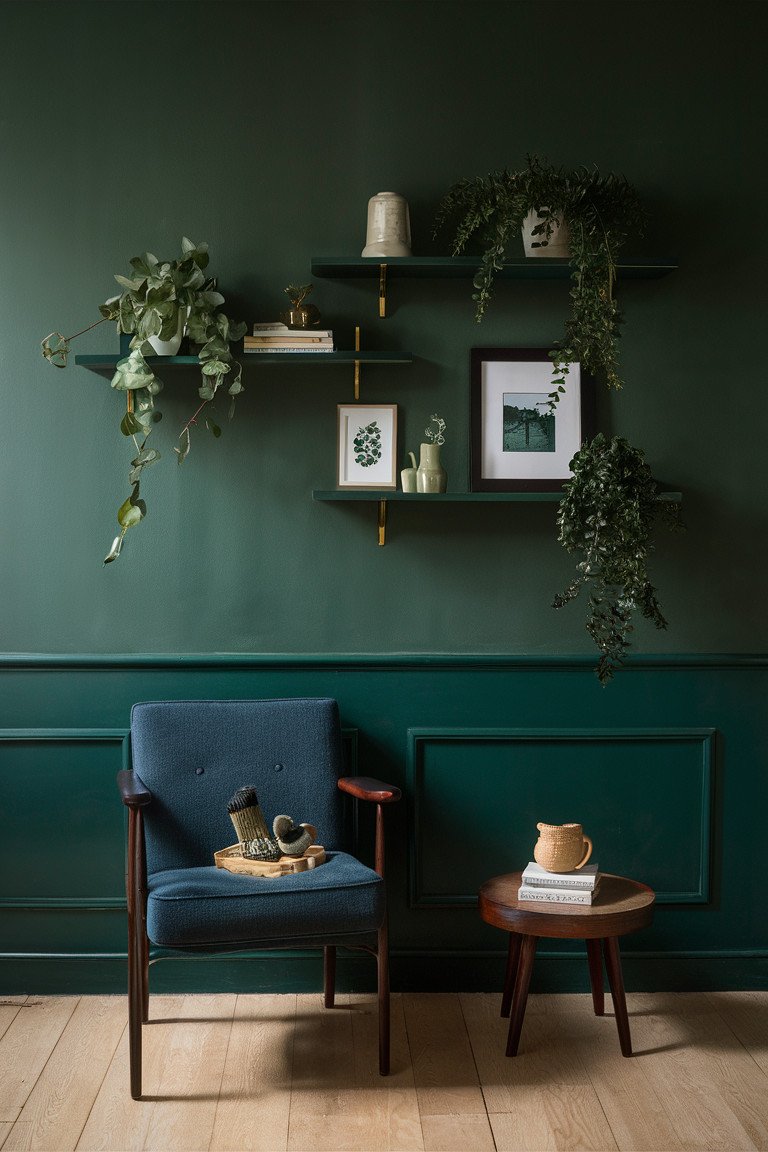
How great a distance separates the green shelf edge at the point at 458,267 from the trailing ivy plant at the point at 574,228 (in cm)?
5

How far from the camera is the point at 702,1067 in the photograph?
2.65 meters

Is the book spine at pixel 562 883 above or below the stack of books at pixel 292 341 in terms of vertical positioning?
below

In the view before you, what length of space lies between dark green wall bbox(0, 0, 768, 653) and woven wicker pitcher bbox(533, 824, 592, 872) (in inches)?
23.1

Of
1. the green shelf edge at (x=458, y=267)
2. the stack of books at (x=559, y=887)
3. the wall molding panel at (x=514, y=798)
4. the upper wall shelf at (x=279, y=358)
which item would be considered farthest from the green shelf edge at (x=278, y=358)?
the stack of books at (x=559, y=887)

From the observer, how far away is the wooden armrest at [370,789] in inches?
107

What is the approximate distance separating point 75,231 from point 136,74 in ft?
1.59

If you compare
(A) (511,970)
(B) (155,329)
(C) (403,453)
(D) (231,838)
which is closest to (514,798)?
(A) (511,970)

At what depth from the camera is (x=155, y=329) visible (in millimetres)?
2855

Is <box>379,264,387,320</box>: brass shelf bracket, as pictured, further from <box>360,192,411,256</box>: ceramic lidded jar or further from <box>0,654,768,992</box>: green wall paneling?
<box>0,654,768,992</box>: green wall paneling

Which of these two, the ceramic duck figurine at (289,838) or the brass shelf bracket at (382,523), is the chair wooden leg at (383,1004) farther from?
the brass shelf bracket at (382,523)

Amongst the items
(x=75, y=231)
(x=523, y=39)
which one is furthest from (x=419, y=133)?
(x=75, y=231)

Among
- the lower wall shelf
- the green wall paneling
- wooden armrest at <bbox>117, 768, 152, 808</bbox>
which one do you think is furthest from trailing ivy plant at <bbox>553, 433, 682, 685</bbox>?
wooden armrest at <bbox>117, 768, 152, 808</bbox>

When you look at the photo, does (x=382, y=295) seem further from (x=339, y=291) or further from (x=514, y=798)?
(x=514, y=798)

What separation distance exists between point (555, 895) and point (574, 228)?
1772mm
